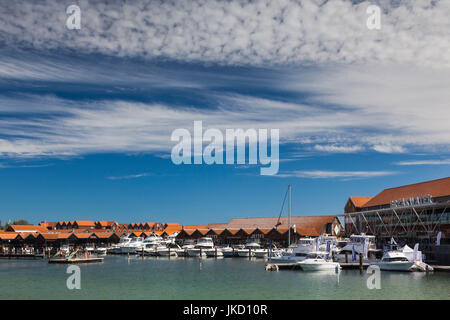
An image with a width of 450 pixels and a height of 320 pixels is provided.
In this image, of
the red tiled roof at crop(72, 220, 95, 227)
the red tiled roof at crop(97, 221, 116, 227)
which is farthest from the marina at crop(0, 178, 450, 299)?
the red tiled roof at crop(97, 221, 116, 227)

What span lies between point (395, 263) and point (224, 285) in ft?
78.5

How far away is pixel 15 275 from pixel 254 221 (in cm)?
7860

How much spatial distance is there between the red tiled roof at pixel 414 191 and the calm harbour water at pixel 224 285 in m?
29.2

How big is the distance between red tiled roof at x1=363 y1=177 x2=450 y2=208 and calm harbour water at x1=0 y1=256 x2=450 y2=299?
2920 cm

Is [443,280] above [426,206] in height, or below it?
below

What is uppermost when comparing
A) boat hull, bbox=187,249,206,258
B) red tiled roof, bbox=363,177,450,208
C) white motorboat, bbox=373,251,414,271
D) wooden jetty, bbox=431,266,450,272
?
red tiled roof, bbox=363,177,450,208

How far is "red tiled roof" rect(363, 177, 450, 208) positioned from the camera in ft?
267

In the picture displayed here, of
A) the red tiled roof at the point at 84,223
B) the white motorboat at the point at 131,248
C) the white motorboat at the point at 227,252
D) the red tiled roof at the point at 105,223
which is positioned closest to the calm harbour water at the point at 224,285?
the white motorboat at the point at 227,252

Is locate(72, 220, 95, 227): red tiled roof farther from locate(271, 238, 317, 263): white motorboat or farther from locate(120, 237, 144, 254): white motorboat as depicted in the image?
locate(271, 238, 317, 263): white motorboat

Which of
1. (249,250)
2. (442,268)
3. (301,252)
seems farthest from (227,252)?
(442,268)

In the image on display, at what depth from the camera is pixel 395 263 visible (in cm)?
5806
